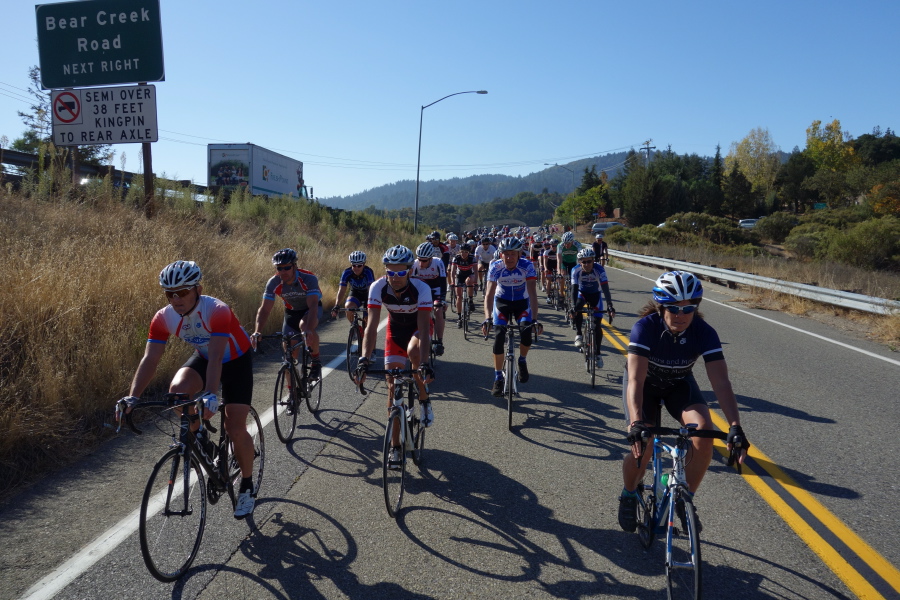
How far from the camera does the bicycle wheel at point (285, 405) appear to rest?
5.97m

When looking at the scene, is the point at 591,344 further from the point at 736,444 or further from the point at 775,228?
the point at 775,228

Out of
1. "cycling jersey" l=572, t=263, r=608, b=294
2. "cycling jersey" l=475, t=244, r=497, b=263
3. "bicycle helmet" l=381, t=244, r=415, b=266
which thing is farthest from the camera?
"cycling jersey" l=475, t=244, r=497, b=263

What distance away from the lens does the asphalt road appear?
3469 mm

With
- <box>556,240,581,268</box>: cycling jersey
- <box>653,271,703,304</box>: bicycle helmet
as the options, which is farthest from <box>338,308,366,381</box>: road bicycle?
<box>556,240,581,268</box>: cycling jersey

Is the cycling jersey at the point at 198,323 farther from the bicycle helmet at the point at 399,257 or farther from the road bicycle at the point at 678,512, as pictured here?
the road bicycle at the point at 678,512

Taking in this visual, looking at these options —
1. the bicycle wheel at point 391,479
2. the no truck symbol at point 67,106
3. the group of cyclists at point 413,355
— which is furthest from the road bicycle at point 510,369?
Answer: the no truck symbol at point 67,106

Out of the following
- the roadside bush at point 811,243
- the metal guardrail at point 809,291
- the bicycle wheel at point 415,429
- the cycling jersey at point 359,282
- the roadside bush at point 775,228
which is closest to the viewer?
the bicycle wheel at point 415,429

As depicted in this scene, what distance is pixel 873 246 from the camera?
3017 centimetres

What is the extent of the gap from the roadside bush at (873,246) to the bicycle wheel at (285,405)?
3178 centimetres

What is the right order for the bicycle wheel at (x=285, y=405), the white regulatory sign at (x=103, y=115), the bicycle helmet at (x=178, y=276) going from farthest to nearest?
1. the white regulatory sign at (x=103, y=115)
2. the bicycle wheel at (x=285, y=405)
3. the bicycle helmet at (x=178, y=276)

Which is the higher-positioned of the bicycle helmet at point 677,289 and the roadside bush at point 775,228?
the roadside bush at point 775,228

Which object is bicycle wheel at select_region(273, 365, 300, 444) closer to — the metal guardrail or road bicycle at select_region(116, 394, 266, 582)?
road bicycle at select_region(116, 394, 266, 582)

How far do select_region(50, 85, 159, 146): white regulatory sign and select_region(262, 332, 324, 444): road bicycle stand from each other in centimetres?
708

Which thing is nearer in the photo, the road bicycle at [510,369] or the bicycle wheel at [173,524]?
the bicycle wheel at [173,524]
